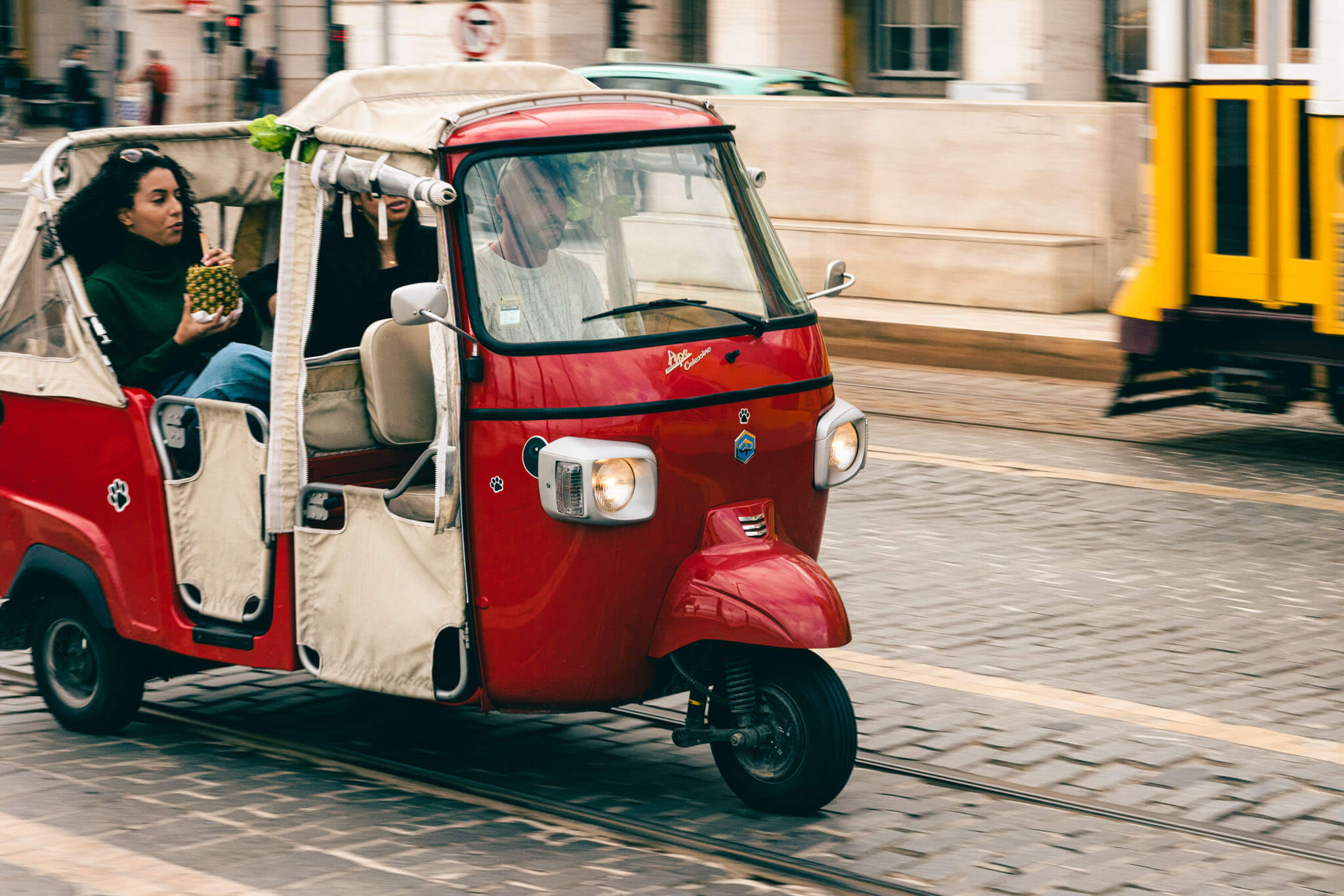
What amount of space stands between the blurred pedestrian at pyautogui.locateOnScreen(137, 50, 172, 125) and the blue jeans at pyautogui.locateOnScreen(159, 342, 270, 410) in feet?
87.1

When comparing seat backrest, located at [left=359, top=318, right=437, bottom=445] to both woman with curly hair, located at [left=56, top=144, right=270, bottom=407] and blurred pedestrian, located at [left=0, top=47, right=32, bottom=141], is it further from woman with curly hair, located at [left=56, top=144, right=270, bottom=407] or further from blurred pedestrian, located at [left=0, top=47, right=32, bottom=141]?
blurred pedestrian, located at [left=0, top=47, right=32, bottom=141]

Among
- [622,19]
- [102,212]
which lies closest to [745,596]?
[102,212]

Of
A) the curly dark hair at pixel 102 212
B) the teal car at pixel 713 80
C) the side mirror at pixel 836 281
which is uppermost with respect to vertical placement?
the teal car at pixel 713 80

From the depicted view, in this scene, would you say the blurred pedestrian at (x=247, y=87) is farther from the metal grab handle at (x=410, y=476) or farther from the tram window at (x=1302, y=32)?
the metal grab handle at (x=410, y=476)

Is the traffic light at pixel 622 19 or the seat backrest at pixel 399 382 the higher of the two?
the traffic light at pixel 622 19

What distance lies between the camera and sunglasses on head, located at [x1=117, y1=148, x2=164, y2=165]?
6.03m

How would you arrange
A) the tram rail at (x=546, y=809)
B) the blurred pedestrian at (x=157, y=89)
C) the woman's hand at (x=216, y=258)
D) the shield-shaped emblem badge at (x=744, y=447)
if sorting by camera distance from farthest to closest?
1. the blurred pedestrian at (x=157, y=89)
2. the woman's hand at (x=216, y=258)
3. the shield-shaped emblem badge at (x=744, y=447)
4. the tram rail at (x=546, y=809)

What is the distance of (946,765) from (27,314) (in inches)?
125

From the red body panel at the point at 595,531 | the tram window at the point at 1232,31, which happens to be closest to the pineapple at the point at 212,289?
the red body panel at the point at 595,531

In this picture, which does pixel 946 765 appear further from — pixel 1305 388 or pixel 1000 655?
pixel 1305 388

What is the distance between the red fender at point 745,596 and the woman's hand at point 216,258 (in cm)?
191

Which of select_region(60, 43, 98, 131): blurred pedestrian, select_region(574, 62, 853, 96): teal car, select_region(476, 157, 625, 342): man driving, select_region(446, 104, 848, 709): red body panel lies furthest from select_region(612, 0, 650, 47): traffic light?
select_region(476, 157, 625, 342): man driving

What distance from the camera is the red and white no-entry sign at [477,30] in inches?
857

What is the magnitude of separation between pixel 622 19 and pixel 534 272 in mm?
25238
